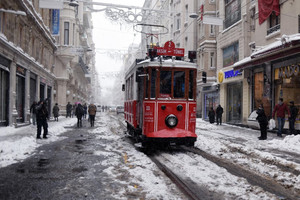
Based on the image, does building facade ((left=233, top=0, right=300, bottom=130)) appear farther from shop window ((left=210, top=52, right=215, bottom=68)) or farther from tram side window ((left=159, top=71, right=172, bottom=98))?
shop window ((left=210, top=52, right=215, bottom=68))

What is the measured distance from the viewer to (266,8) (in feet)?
61.6

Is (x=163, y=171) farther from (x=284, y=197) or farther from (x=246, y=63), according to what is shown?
(x=246, y=63)

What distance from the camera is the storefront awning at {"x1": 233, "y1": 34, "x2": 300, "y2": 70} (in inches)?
565

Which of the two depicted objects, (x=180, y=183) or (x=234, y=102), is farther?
(x=234, y=102)

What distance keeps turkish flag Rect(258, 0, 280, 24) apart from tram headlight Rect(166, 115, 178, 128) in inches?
457

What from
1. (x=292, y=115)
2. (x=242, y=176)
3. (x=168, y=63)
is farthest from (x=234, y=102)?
(x=242, y=176)

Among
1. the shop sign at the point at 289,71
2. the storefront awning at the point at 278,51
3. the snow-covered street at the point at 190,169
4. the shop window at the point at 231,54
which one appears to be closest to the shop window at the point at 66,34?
the shop window at the point at 231,54

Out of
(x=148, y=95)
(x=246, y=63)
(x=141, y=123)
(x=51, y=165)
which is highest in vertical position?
(x=246, y=63)

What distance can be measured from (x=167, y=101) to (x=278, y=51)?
926 centimetres

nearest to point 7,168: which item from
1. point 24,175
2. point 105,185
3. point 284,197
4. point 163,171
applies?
point 24,175

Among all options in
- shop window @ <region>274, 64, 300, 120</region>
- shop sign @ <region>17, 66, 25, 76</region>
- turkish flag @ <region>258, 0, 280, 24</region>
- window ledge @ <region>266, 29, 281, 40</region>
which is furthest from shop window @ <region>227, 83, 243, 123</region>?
shop sign @ <region>17, 66, 25, 76</region>

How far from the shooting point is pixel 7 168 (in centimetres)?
716

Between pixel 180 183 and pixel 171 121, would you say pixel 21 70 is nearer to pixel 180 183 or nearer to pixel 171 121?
pixel 171 121

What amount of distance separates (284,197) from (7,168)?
588 centimetres
